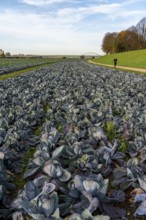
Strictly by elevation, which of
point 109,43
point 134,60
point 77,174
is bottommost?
point 134,60

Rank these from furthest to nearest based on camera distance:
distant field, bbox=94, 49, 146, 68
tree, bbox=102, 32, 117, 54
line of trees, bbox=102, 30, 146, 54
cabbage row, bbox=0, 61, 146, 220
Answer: tree, bbox=102, 32, 117, 54
line of trees, bbox=102, 30, 146, 54
distant field, bbox=94, 49, 146, 68
cabbage row, bbox=0, 61, 146, 220

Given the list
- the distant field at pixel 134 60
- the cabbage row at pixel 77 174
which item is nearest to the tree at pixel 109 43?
the distant field at pixel 134 60

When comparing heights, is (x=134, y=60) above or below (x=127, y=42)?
below

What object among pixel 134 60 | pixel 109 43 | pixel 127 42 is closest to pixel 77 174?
pixel 134 60

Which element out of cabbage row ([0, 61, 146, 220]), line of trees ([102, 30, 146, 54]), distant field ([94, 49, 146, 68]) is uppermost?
line of trees ([102, 30, 146, 54])

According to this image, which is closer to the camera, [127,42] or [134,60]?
[134,60]

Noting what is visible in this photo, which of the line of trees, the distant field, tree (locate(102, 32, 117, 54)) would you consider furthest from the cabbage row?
tree (locate(102, 32, 117, 54))

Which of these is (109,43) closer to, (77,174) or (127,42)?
(127,42)

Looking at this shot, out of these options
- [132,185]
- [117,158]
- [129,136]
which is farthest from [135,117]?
[132,185]

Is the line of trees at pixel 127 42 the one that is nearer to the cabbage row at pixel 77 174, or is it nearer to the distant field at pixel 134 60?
the distant field at pixel 134 60

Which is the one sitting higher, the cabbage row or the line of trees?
the line of trees

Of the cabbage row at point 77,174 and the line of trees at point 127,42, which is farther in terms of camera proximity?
the line of trees at point 127,42

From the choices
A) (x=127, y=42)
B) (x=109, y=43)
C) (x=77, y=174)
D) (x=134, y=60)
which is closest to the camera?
(x=77, y=174)

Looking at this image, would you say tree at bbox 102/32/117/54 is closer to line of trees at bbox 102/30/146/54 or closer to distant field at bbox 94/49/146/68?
line of trees at bbox 102/30/146/54
